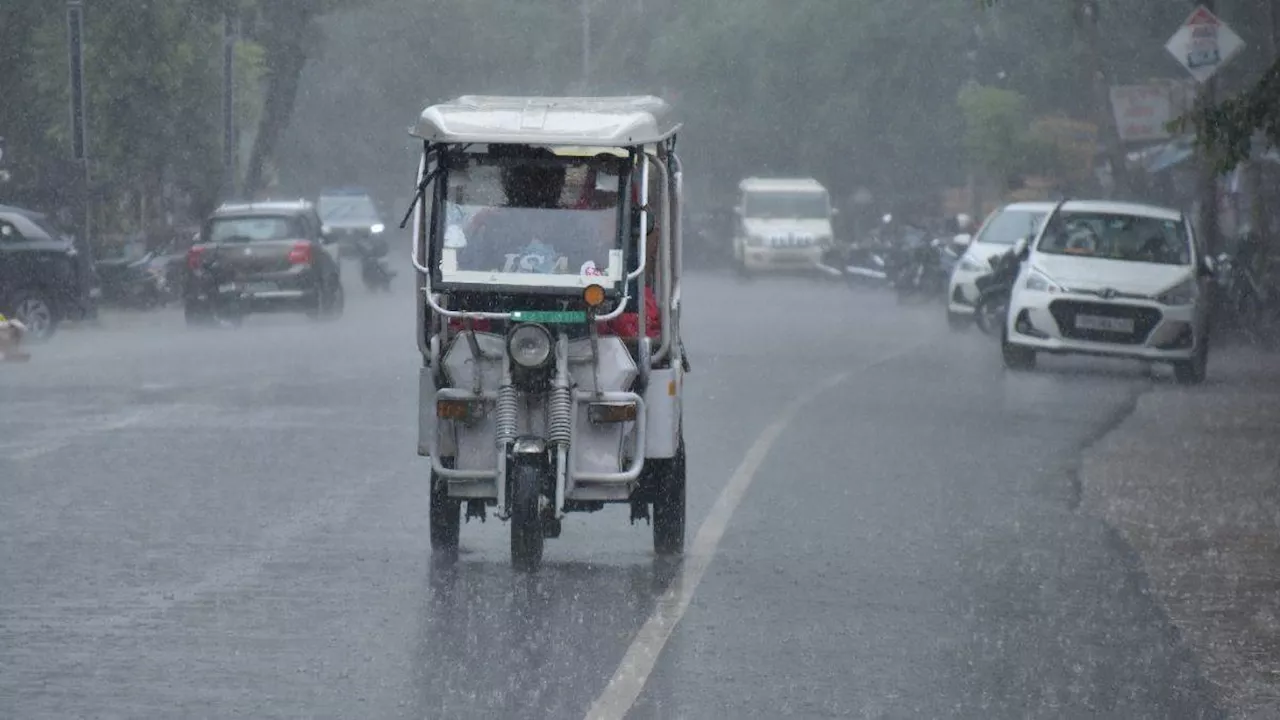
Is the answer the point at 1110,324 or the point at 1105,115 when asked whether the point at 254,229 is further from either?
the point at 1105,115

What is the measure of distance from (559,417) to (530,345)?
32cm

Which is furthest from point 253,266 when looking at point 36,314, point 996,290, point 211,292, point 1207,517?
point 1207,517

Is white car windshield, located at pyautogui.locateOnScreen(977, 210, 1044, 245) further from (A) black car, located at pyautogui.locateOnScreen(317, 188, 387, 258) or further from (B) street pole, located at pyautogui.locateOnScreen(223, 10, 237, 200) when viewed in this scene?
(A) black car, located at pyautogui.locateOnScreen(317, 188, 387, 258)

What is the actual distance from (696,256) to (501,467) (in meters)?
55.7

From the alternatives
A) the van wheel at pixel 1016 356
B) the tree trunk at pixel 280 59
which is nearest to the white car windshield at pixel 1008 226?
the van wheel at pixel 1016 356

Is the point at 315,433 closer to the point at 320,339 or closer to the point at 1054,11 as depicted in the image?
the point at 320,339

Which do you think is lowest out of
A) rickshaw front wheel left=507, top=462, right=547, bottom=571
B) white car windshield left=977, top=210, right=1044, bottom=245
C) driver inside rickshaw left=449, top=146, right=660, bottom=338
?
white car windshield left=977, top=210, right=1044, bottom=245

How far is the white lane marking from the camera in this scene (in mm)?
7773

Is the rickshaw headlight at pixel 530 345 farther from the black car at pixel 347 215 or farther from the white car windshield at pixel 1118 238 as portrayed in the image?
the black car at pixel 347 215

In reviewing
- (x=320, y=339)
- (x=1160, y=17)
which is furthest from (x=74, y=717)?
Result: (x=1160, y=17)

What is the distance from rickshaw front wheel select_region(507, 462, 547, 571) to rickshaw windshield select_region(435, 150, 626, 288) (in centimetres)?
87

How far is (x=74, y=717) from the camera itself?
7.35m

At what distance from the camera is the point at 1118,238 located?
25.1 meters

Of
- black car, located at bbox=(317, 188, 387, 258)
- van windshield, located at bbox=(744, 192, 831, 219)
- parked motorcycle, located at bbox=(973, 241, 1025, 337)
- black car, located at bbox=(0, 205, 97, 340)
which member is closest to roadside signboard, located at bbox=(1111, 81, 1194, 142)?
parked motorcycle, located at bbox=(973, 241, 1025, 337)
